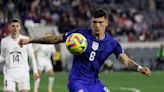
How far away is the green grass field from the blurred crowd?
13.4ft

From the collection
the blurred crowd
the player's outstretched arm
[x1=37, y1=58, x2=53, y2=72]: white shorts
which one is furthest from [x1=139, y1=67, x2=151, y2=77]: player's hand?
the blurred crowd

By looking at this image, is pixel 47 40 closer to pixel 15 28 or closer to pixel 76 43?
pixel 76 43

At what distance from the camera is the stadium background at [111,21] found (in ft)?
106

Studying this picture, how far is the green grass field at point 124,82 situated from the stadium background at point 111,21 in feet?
A: 2.28

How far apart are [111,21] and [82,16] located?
1.66m

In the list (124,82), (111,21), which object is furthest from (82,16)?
(124,82)

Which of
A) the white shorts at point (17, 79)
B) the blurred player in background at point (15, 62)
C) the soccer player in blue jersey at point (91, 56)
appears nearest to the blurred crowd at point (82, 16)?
the blurred player in background at point (15, 62)

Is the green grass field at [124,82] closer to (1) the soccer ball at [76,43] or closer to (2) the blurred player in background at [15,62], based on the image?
(2) the blurred player in background at [15,62]

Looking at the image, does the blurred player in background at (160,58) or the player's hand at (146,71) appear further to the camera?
the blurred player in background at (160,58)

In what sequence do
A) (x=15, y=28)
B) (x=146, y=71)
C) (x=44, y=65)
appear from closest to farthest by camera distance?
(x=146, y=71) → (x=15, y=28) → (x=44, y=65)

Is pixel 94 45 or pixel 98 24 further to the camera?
pixel 94 45

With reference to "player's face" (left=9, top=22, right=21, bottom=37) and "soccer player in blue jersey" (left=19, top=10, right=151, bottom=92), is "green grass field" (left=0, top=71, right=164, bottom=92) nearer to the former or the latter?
"player's face" (left=9, top=22, right=21, bottom=37)

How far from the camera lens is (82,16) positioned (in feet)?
115

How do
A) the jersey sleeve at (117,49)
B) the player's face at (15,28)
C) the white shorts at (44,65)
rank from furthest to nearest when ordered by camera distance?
the white shorts at (44,65)
the player's face at (15,28)
the jersey sleeve at (117,49)
